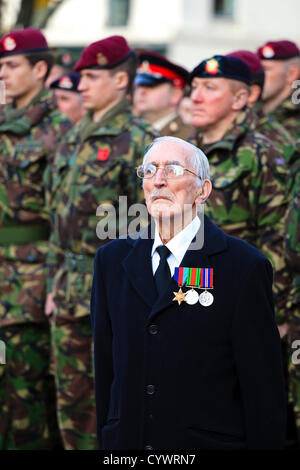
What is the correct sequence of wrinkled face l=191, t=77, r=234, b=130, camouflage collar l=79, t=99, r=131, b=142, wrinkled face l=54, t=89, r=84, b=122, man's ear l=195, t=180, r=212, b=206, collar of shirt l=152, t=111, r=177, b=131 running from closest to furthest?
1. man's ear l=195, t=180, r=212, b=206
2. wrinkled face l=191, t=77, r=234, b=130
3. camouflage collar l=79, t=99, r=131, b=142
4. collar of shirt l=152, t=111, r=177, b=131
5. wrinkled face l=54, t=89, r=84, b=122

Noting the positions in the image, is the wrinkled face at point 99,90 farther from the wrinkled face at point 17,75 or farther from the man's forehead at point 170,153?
the man's forehead at point 170,153

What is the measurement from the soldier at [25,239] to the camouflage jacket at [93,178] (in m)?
0.35

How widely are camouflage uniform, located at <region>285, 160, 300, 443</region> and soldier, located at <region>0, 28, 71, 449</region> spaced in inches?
65.5

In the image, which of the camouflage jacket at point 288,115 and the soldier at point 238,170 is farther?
the camouflage jacket at point 288,115

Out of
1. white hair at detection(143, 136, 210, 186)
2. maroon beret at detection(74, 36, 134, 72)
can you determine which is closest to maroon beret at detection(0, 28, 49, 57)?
maroon beret at detection(74, 36, 134, 72)

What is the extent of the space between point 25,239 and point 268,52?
7.93 ft

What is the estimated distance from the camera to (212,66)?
5938 mm

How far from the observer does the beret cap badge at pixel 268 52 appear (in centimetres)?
761

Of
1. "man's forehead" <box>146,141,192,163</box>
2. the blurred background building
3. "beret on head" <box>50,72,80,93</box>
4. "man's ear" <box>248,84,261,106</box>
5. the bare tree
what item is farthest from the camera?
the blurred background building

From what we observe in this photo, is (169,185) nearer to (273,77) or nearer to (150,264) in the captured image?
(150,264)

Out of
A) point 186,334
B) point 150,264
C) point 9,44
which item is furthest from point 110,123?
point 186,334

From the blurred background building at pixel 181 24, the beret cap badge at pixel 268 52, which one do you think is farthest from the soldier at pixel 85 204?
the blurred background building at pixel 181 24

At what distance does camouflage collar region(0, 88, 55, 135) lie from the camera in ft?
21.7

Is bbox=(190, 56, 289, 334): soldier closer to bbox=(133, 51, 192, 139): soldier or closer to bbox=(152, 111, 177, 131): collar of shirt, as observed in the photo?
bbox=(152, 111, 177, 131): collar of shirt
